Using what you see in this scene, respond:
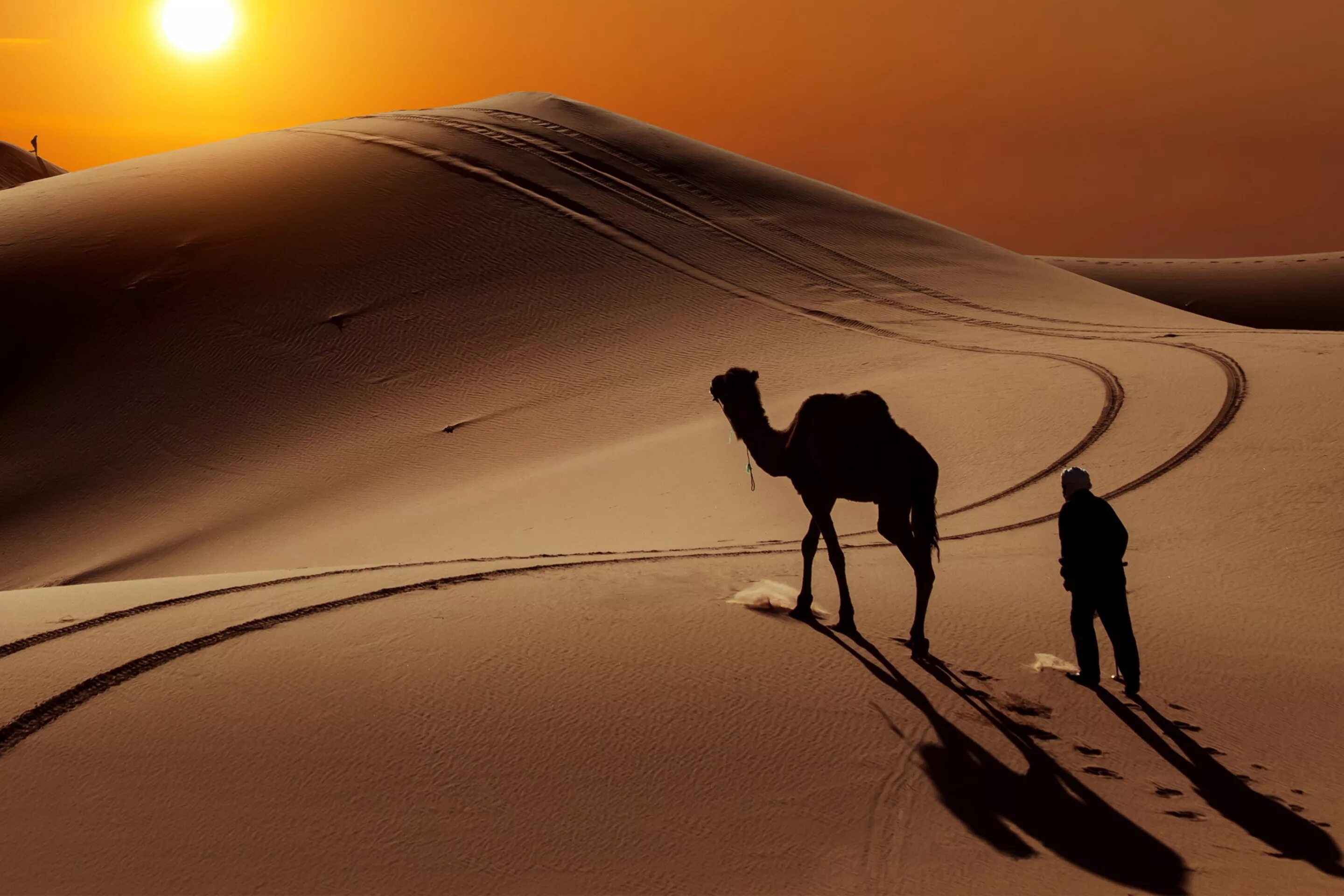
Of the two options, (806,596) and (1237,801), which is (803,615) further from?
(1237,801)

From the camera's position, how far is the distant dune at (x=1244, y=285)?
4322 centimetres

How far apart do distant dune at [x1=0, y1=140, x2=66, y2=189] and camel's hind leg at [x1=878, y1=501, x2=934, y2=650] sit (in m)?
105

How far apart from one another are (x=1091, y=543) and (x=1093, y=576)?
0.67 feet

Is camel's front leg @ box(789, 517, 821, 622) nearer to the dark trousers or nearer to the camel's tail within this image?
the camel's tail

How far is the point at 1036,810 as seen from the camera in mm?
5613

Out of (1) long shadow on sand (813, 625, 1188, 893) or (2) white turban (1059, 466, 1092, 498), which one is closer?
(1) long shadow on sand (813, 625, 1188, 893)

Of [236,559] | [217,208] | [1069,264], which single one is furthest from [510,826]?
[1069,264]

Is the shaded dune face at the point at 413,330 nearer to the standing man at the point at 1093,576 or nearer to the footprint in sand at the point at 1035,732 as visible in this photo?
the standing man at the point at 1093,576

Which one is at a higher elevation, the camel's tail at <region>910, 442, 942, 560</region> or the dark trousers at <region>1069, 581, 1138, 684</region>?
the camel's tail at <region>910, 442, 942, 560</region>

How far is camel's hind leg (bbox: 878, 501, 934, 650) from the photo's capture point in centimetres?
735

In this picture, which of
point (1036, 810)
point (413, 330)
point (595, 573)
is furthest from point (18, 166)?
point (1036, 810)

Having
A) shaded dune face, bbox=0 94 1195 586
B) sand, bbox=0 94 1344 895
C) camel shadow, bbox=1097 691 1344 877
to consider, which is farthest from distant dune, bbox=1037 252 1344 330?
camel shadow, bbox=1097 691 1344 877

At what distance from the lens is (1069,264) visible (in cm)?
5391

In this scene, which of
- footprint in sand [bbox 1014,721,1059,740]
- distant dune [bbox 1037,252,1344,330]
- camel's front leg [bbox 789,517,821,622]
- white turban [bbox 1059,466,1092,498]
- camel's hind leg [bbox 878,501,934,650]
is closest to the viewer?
footprint in sand [bbox 1014,721,1059,740]
